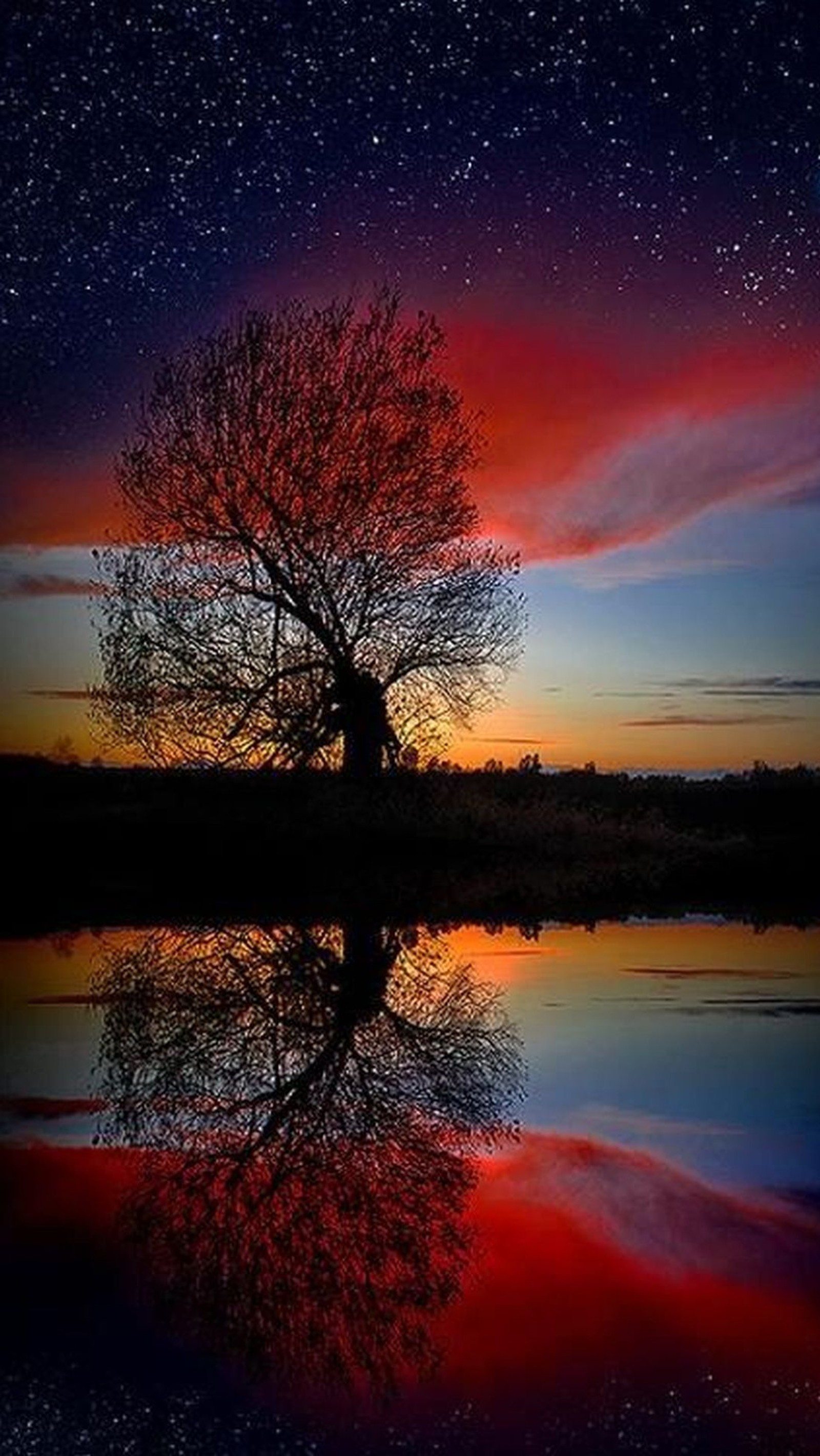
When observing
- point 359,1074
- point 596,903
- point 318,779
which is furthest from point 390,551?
point 359,1074

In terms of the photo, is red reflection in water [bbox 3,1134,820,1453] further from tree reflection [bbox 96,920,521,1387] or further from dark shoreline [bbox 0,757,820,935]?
dark shoreline [bbox 0,757,820,935]

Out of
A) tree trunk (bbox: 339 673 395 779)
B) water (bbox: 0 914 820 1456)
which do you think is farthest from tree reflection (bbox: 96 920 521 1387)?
tree trunk (bbox: 339 673 395 779)

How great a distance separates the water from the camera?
11.7 feet

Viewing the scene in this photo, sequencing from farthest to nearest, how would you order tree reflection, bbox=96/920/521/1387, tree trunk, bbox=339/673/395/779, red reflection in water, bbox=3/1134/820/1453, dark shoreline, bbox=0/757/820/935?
tree trunk, bbox=339/673/395/779, dark shoreline, bbox=0/757/820/935, tree reflection, bbox=96/920/521/1387, red reflection in water, bbox=3/1134/820/1453

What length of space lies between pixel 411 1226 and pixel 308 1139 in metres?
1.15

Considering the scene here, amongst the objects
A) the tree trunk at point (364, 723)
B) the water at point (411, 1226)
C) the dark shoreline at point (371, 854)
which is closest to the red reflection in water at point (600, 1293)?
the water at point (411, 1226)

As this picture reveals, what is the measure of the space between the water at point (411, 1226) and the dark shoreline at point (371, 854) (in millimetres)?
5572

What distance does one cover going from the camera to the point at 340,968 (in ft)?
35.7

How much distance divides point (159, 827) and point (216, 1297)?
17.8 metres

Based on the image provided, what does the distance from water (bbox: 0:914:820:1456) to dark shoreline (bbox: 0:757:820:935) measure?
5.57 meters

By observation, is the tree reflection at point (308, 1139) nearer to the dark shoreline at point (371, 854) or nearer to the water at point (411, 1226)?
the water at point (411, 1226)

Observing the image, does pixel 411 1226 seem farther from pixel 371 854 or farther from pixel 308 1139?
pixel 371 854

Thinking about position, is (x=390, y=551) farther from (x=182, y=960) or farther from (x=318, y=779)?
(x=182, y=960)

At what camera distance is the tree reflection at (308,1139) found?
410 centimetres
